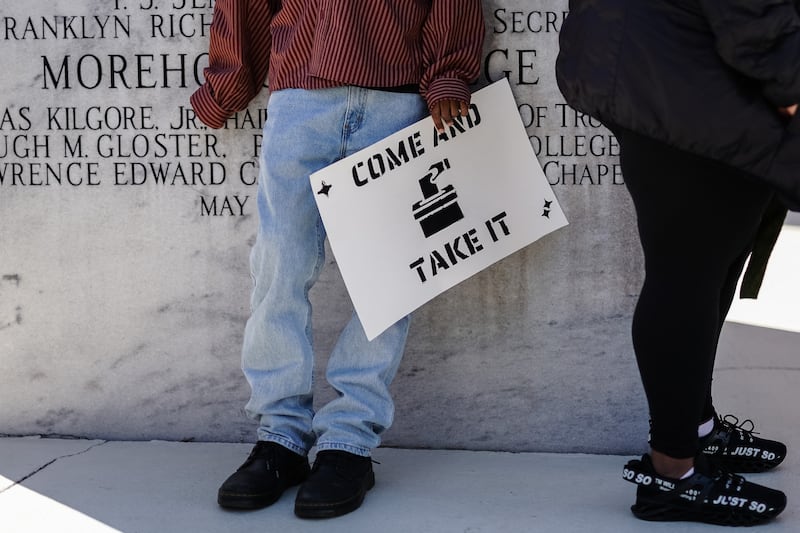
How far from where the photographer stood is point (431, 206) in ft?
9.53

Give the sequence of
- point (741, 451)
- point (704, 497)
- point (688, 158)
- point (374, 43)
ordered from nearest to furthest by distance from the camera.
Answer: point (688, 158)
point (704, 497)
point (374, 43)
point (741, 451)

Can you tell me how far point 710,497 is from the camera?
244cm

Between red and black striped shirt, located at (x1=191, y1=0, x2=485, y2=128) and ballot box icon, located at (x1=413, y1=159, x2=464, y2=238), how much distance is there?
0.24 m

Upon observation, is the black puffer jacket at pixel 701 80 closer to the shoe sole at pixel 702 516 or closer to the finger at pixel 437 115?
the finger at pixel 437 115

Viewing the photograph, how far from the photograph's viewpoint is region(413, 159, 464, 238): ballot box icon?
114 inches

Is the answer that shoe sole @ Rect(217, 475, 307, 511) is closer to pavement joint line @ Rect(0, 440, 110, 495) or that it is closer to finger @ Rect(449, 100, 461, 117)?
pavement joint line @ Rect(0, 440, 110, 495)

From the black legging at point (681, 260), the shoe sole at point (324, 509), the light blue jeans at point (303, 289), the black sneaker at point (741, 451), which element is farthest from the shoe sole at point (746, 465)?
the shoe sole at point (324, 509)

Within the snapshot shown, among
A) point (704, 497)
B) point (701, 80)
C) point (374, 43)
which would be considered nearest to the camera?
point (701, 80)

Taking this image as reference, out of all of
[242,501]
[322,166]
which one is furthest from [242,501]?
[322,166]

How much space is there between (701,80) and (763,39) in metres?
0.16

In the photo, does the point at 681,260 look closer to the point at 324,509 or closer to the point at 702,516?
the point at 702,516

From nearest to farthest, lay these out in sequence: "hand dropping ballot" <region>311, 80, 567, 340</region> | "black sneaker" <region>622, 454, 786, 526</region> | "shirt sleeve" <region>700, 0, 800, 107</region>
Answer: "shirt sleeve" <region>700, 0, 800, 107</region> → "black sneaker" <region>622, 454, 786, 526</region> → "hand dropping ballot" <region>311, 80, 567, 340</region>

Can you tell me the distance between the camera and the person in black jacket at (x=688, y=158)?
2.05 meters

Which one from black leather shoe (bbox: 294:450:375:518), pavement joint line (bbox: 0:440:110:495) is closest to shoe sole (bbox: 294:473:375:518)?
black leather shoe (bbox: 294:450:375:518)
